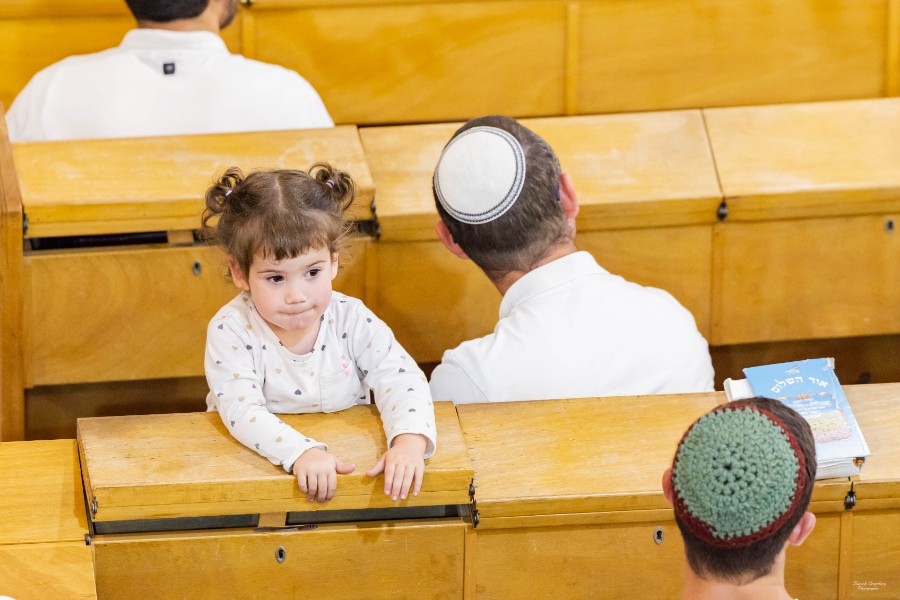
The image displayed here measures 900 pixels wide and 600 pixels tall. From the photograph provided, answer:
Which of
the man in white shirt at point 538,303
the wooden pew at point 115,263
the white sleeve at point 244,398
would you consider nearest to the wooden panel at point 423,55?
the wooden pew at point 115,263

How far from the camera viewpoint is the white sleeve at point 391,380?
2105mm

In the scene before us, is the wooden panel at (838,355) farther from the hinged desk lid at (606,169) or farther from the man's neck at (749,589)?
the man's neck at (749,589)

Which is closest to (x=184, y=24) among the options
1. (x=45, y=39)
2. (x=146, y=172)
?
(x=146, y=172)

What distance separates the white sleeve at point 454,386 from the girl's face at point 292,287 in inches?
11.6

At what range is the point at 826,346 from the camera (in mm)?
3516

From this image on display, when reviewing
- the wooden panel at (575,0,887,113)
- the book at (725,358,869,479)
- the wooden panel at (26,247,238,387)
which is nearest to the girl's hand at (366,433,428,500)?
the book at (725,358,869,479)

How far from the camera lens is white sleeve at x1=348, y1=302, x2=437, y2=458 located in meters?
2.11

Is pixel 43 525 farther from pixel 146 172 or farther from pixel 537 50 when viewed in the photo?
pixel 537 50

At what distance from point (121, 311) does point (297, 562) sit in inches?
42.1

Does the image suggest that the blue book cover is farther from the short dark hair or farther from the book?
the short dark hair

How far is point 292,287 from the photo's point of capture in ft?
7.34

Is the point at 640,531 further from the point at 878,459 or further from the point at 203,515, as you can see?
the point at 203,515

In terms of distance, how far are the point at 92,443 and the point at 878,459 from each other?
4.14 feet

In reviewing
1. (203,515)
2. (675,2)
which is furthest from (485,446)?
(675,2)
